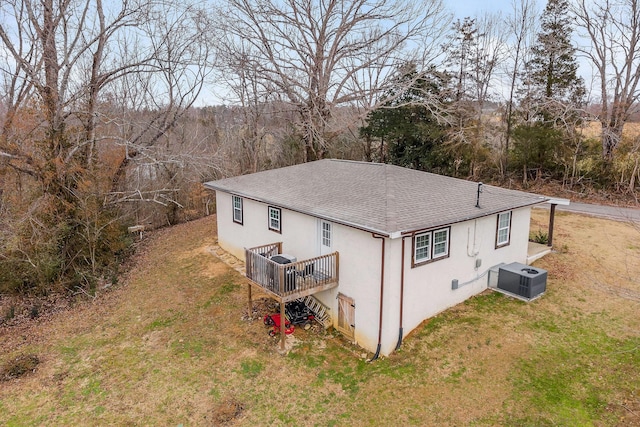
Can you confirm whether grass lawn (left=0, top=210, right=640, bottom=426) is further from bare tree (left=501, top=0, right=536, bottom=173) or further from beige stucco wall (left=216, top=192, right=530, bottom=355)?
bare tree (left=501, top=0, right=536, bottom=173)

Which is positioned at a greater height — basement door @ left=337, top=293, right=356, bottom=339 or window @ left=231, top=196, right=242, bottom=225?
window @ left=231, top=196, right=242, bottom=225

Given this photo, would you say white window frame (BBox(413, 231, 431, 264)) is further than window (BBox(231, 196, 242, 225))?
No

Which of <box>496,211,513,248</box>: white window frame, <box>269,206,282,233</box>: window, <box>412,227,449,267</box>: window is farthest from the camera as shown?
<box>269,206,282,233</box>: window

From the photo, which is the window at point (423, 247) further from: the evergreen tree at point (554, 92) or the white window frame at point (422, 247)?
the evergreen tree at point (554, 92)

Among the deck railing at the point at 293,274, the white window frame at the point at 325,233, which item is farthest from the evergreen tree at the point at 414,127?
the deck railing at the point at 293,274

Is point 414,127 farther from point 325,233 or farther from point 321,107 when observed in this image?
point 325,233

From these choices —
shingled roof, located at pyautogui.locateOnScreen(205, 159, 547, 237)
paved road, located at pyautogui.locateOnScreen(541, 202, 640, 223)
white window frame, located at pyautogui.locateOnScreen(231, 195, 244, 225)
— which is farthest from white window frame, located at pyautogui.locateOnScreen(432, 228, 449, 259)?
paved road, located at pyautogui.locateOnScreen(541, 202, 640, 223)

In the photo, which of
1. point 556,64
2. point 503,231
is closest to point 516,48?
point 556,64
